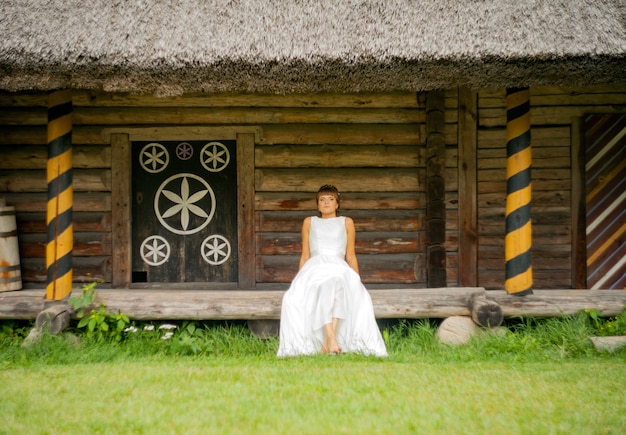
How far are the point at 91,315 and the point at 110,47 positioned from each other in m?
2.15

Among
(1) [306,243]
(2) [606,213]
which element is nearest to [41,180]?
(1) [306,243]

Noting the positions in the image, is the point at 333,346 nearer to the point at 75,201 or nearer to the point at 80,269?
the point at 80,269

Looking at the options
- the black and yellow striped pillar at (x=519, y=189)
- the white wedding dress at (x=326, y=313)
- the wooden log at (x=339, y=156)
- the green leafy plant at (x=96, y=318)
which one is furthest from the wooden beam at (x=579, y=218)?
the green leafy plant at (x=96, y=318)

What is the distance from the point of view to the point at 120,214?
6117 mm

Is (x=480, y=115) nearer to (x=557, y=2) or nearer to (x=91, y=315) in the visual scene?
(x=557, y=2)

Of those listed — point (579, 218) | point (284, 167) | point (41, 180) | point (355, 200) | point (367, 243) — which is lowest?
point (367, 243)

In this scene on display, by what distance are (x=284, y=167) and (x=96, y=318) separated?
2464 mm

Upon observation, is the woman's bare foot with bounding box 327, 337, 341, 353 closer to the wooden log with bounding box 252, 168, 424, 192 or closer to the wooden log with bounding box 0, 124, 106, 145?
the wooden log with bounding box 252, 168, 424, 192

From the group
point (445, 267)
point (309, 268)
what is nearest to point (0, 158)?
point (309, 268)

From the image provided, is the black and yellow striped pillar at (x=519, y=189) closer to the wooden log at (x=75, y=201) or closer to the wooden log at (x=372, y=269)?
the wooden log at (x=372, y=269)

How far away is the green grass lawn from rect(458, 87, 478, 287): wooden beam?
1.33 m

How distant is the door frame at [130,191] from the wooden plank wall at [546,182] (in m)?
2.45

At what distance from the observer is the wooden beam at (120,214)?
20.0ft

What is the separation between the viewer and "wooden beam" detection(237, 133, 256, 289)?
6117 millimetres
